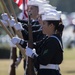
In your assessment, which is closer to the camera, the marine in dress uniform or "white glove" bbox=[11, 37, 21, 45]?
the marine in dress uniform

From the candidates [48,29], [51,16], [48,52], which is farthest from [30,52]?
[51,16]

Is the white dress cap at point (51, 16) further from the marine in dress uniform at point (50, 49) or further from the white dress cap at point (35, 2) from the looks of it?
the white dress cap at point (35, 2)

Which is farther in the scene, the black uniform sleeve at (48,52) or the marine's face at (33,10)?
the marine's face at (33,10)

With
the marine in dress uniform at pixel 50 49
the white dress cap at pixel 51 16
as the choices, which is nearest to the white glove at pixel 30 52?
the marine in dress uniform at pixel 50 49

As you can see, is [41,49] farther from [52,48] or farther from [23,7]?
[23,7]

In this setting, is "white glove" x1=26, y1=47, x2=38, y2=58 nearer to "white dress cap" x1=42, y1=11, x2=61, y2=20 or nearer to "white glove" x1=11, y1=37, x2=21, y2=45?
"white glove" x1=11, y1=37, x2=21, y2=45

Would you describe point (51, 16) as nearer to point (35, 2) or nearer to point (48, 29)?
point (48, 29)

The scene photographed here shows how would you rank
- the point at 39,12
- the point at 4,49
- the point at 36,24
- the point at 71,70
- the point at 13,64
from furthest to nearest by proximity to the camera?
the point at 4,49 < the point at 71,70 < the point at 13,64 < the point at 36,24 < the point at 39,12

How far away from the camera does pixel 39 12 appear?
7.59 metres

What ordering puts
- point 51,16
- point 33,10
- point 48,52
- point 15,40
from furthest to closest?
point 33,10 → point 15,40 → point 51,16 → point 48,52

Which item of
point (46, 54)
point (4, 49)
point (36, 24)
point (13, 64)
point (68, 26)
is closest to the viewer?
point (46, 54)

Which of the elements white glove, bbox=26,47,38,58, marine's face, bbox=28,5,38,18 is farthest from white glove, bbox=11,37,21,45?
marine's face, bbox=28,5,38,18

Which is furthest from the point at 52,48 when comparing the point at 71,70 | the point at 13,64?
the point at 71,70

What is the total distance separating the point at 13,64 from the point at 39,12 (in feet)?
5.77
